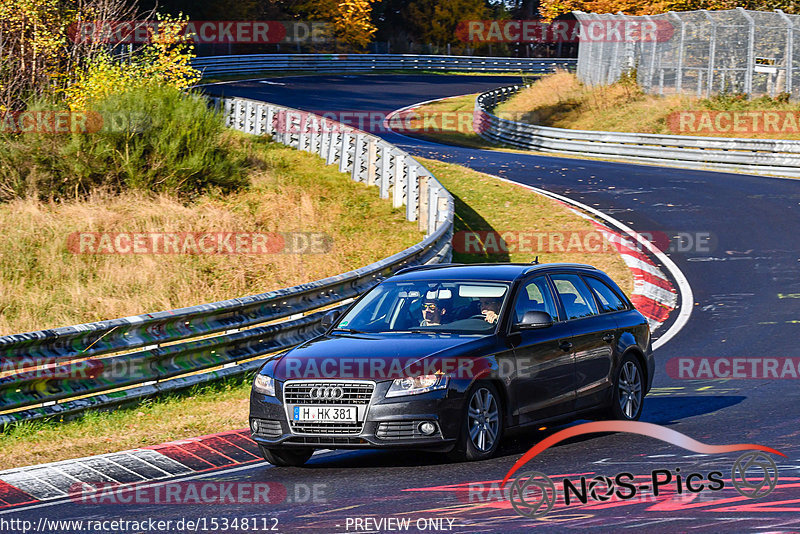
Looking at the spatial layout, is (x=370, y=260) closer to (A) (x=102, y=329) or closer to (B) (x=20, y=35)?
(A) (x=102, y=329)

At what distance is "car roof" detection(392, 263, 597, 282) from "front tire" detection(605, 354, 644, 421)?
109cm

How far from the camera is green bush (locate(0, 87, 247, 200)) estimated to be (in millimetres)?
26938

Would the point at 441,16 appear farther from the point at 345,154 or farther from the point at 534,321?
the point at 534,321

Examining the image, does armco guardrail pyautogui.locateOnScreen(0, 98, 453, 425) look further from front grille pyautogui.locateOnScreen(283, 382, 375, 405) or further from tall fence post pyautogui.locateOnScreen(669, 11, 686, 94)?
tall fence post pyautogui.locateOnScreen(669, 11, 686, 94)

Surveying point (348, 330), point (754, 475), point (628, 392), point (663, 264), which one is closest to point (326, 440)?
point (348, 330)

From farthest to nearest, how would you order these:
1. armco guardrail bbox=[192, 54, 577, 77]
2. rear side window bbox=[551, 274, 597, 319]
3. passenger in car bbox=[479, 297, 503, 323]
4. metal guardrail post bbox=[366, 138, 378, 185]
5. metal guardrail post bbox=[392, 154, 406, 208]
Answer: armco guardrail bbox=[192, 54, 577, 77], metal guardrail post bbox=[366, 138, 378, 185], metal guardrail post bbox=[392, 154, 406, 208], rear side window bbox=[551, 274, 597, 319], passenger in car bbox=[479, 297, 503, 323]

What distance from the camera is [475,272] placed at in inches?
387

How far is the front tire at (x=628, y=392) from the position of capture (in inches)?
395

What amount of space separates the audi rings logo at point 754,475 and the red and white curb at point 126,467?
3.73m

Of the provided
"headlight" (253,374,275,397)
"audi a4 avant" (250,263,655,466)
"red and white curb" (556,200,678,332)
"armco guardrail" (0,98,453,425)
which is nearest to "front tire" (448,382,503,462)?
"audi a4 avant" (250,263,655,466)

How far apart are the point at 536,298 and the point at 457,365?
5.36 feet

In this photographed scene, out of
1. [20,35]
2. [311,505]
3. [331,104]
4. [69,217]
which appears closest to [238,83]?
[331,104]

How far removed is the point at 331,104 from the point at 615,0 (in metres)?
19.2

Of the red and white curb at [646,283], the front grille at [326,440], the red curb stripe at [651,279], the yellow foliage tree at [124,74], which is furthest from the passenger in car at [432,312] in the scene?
the yellow foliage tree at [124,74]
